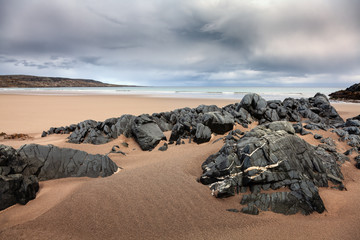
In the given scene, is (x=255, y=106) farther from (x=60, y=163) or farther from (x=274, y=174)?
(x=60, y=163)

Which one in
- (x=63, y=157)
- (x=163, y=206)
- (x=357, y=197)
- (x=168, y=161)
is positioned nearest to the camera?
(x=163, y=206)

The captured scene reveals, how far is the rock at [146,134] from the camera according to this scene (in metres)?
7.54

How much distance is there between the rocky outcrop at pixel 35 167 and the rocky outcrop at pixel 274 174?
10.0ft

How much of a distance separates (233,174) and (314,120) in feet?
30.8

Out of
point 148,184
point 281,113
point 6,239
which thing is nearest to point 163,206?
point 148,184

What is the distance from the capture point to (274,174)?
4125 millimetres

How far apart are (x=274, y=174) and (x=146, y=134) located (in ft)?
16.5

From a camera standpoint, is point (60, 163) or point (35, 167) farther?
point (60, 163)

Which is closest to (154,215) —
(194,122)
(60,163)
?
(60,163)

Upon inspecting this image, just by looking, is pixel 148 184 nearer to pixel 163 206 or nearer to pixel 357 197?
pixel 163 206

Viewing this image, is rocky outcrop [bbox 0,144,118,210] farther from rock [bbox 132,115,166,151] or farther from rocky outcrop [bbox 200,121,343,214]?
rocky outcrop [bbox 200,121,343,214]

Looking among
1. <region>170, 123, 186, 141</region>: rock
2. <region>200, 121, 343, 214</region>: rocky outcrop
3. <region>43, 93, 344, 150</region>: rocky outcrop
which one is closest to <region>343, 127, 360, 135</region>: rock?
<region>43, 93, 344, 150</region>: rocky outcrop

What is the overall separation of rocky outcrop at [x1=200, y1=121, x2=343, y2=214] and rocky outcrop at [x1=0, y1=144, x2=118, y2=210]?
306cm

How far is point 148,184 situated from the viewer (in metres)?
4.50
